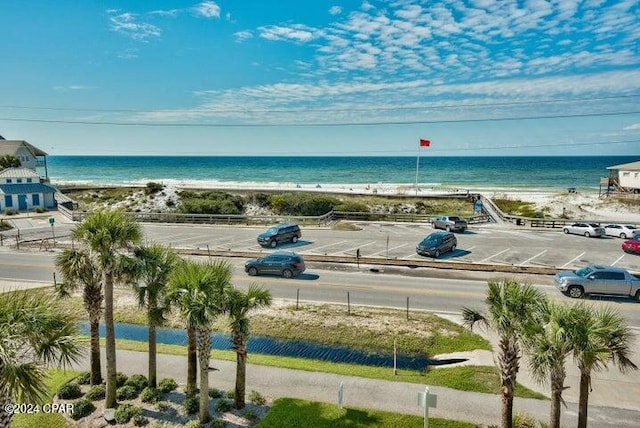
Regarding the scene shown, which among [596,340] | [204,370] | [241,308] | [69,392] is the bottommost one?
[69,392]

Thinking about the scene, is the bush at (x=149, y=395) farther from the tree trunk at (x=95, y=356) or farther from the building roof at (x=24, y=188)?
the building roof at (x=24, y=188)

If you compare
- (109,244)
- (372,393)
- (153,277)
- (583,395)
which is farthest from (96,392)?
(583,395)

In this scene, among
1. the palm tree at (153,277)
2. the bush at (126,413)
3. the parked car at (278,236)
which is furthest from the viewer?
the parked car at (278,236)

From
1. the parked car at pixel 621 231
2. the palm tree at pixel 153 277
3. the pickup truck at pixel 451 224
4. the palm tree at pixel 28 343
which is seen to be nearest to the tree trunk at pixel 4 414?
the palm tree at pixel 28 343

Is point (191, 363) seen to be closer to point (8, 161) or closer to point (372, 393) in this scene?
point (372, 393)

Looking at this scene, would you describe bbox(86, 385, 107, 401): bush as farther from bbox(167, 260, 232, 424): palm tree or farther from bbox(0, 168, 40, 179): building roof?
bbox(0, 168, 40, 179): building roof

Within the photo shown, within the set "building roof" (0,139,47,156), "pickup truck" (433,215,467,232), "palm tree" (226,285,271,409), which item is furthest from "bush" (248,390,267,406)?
"building roof" (0,139,47,156)
